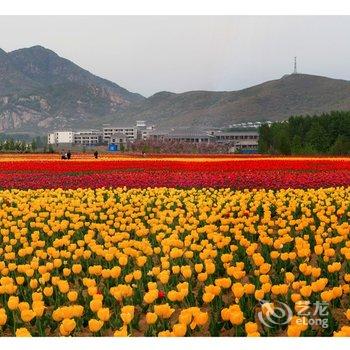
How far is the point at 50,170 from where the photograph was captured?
2555cm

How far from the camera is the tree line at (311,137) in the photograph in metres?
67.4

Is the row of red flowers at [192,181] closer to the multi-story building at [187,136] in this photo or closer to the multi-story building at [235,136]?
the multi-story building at [187,136]

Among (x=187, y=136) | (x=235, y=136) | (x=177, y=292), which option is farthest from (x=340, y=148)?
(x=187, y=136)

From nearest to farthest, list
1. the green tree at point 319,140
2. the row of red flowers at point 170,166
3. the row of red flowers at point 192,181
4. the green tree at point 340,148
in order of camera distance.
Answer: the row of red flowers at point 192,181 < the row of red flowers at point 170,166 < the green tree at point 340,148 < the green tree at point 319,140

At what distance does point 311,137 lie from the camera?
73.2 metres

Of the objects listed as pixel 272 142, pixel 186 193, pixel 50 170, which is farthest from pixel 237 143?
pixel 186 193

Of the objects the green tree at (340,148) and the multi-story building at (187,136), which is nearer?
the green tree at (340,148)

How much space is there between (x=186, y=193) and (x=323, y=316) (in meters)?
8.67

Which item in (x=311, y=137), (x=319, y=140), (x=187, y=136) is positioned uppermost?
(x=311, y=137)

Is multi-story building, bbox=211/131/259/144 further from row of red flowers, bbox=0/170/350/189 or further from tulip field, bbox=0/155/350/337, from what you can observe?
tulip field, bbox=0/155/350/337

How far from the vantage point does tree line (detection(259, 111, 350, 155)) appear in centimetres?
6738

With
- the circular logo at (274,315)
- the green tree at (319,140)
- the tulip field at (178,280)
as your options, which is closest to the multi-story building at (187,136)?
the green tree at (319,140)

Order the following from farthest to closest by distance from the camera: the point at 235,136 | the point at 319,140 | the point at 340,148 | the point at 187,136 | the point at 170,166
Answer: the point at 235,136
the point at 187,136
the point at 319,140
the point at 340,148
the point at 170,166

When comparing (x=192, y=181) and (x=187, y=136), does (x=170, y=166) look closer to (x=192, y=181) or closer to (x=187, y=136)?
(x=192, y=181)
